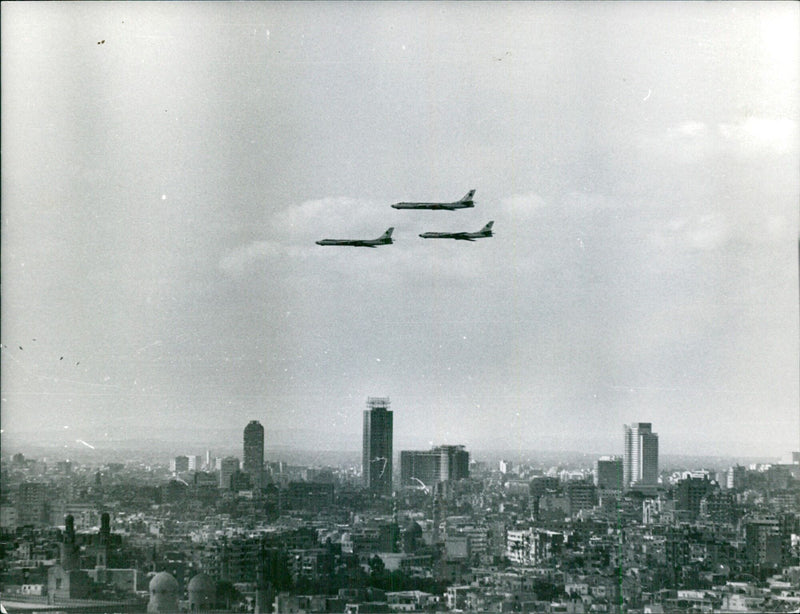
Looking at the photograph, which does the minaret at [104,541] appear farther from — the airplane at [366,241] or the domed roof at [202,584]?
the airplane at [366,241]

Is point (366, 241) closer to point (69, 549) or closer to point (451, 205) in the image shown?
point (451, 205)

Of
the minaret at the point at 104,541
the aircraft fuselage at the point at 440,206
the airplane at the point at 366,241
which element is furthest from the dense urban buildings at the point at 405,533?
the aircraft fuselage at the point at 440,206

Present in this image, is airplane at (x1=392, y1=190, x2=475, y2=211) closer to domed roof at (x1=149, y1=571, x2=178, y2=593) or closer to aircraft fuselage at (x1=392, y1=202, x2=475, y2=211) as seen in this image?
aircraft fuselage at (x1=392, y1=202, x2=475, y2=211)

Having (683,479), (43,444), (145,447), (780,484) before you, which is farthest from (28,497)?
(780,484)

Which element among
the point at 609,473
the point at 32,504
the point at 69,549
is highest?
the point at 609,473

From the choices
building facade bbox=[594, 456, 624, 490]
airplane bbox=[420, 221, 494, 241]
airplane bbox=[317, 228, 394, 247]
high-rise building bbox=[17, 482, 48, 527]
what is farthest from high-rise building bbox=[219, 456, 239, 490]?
building facade bbox=[594, 456, 624, 490]

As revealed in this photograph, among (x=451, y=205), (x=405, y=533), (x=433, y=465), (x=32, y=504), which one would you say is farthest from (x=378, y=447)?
(x=32, y=504)

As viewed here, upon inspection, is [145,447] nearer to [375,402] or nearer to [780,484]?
[375,402]
